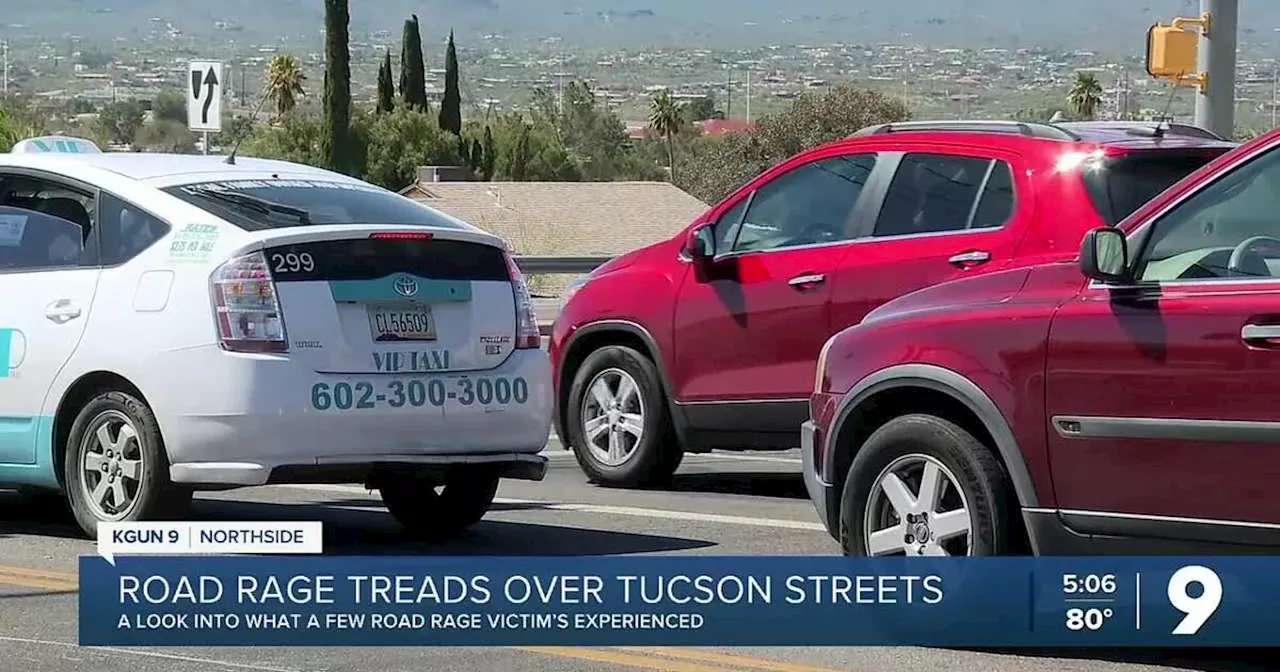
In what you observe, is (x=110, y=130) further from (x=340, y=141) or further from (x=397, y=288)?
(x=397, y=288)

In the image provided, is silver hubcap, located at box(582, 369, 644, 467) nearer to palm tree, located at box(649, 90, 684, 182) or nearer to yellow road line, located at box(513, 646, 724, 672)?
yellow road line, located at box(513, 646, 724, 672)

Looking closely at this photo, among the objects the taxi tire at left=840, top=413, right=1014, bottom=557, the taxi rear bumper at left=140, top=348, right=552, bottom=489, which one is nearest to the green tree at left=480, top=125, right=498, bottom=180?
the taxi rear bumper at left=140, top=348, right=552, bottom=489

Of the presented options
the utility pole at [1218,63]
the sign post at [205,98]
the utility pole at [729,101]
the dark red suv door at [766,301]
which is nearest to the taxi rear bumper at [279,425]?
the dark red suv door at [766,301]

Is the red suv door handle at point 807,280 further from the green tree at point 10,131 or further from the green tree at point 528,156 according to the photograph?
the green tree at point 528,156

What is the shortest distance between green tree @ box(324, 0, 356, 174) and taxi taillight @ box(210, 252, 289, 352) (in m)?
55.8

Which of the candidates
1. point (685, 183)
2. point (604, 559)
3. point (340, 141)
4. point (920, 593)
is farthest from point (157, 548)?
point (685, 183)

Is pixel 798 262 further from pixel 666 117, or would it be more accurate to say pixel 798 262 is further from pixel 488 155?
pixel 666 117

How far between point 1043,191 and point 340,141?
6081 cm

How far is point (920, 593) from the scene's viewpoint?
7066mm

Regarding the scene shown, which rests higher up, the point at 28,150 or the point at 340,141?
the point at 28,150

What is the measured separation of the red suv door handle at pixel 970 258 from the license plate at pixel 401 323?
8.19ft

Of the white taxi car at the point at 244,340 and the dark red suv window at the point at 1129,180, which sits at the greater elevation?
the dark red suv window at the point at 1129,180

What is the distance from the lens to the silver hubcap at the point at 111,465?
8.57 m

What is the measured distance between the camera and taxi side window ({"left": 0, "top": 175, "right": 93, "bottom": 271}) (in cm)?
902
